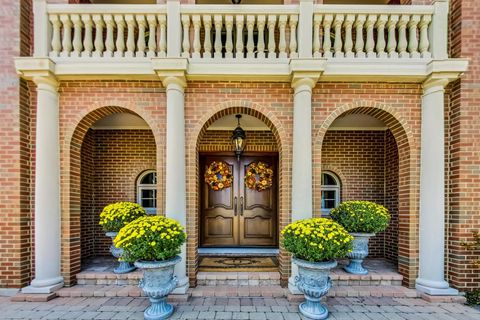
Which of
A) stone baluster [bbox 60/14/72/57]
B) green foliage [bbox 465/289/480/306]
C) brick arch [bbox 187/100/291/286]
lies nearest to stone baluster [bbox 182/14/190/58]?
brick arch [bbox 187/100/291/286]

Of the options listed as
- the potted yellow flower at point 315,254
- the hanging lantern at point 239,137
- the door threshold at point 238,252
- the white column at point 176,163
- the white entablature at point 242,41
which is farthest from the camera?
the door threshold at point 238,252

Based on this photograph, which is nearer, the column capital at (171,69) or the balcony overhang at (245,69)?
the column capital at (171,69)

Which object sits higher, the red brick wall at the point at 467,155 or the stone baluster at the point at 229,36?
the stone baluster at the point at 229,36

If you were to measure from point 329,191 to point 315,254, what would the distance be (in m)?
3.01

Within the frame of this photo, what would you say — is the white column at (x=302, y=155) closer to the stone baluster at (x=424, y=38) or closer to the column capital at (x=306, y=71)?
the column capital at (x=306, y=71)

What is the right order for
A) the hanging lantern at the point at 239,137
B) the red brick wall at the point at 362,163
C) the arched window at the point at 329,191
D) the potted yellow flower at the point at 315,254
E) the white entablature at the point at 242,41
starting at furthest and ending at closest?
the arched window at the point at 329,191 → the red brick wall at the point at 362,163 → the hanging lantern at the point at 239,137 → the white entablature at the point at 242,41 → the potted yellow flower at the point at 315,254

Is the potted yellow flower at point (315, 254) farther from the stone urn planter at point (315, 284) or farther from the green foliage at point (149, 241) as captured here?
the green foliage at point (149, 241)

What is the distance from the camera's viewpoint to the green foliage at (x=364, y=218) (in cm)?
447

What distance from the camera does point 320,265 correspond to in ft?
11.6

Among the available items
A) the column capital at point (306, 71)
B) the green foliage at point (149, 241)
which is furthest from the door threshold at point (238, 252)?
the column capital at point (306, 71)

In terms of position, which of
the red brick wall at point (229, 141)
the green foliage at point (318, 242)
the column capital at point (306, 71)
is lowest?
the green foliage at point (318, 242)

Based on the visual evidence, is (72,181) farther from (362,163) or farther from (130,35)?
(362,163)

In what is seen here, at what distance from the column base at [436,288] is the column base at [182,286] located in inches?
147

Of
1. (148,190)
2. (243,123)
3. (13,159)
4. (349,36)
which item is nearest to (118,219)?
(148,190)
